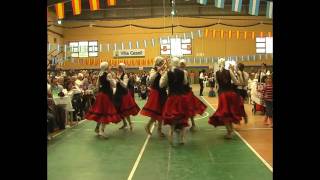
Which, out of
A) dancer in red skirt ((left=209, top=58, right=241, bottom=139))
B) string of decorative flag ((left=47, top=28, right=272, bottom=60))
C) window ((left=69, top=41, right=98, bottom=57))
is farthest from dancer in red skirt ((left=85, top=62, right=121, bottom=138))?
window ((left=69, top=41, right=98, bottom=57))

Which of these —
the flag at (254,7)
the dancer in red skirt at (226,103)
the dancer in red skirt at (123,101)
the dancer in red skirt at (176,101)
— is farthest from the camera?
the flag at (254,7)

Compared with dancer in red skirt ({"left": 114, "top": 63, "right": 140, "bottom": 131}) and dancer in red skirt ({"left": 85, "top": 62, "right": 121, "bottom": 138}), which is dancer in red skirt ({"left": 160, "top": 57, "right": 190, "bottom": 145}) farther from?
dancer in red skirt ({"left": 114, "top": 63, "right": 140, "bottom": 131})

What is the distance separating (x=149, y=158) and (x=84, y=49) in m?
26.9

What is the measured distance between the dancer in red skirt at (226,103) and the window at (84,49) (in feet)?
82.1

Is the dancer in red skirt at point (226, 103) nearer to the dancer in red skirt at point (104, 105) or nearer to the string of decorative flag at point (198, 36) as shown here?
the dancer in red skirt at point (104, 105)

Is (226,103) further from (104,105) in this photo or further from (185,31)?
(185,31)

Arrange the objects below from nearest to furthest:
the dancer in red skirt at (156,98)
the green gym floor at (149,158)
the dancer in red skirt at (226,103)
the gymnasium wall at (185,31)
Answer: the green gym floor at (149,158), the dancer in red skirt at (226,103), the dancer in red skirt at (156,98), the gymnasium wall at (185,31)

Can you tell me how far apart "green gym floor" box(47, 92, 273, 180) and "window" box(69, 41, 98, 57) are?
23611 millimetres

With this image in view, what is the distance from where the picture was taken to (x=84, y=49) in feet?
108

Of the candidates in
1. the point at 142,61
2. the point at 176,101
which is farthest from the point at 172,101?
the point at 142,61

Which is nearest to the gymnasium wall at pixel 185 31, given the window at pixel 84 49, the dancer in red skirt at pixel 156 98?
the window at pixel 84 49

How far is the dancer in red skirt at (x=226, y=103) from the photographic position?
8.41 meters
